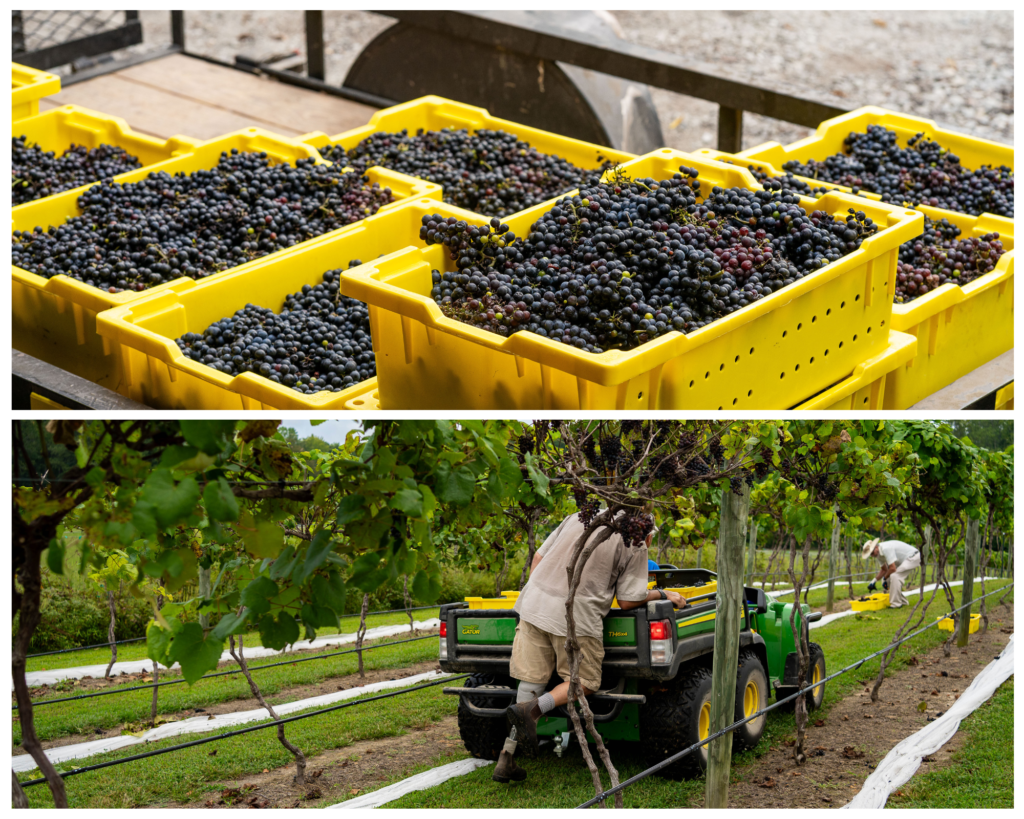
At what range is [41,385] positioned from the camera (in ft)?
7.84

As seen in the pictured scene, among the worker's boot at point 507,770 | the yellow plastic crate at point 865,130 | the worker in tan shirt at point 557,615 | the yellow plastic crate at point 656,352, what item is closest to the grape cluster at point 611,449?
the yellow plastic crate at point 656,352

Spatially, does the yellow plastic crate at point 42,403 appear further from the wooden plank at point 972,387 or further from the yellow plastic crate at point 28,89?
the wooden plank at point 972,387

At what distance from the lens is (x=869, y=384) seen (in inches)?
96.5

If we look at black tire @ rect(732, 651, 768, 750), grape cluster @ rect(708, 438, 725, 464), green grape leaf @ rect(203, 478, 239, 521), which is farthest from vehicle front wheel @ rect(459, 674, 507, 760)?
green grape leaf @ rect(203, 478, 239, 521)

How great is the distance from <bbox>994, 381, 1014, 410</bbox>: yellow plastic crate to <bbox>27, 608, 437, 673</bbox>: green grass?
2766 mm

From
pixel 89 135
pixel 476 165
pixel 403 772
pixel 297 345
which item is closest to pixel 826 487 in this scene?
pixel 403 772

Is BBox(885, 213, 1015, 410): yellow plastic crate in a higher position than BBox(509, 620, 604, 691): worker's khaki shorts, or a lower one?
higher

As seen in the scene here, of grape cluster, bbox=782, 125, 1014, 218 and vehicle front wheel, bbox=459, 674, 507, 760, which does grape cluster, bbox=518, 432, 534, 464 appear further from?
grape cluster, bbox=782, 125, 1014, 218

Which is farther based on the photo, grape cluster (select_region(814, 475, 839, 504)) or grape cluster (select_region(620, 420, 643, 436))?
grape cluster (select_region(814, 475, 839, 504))

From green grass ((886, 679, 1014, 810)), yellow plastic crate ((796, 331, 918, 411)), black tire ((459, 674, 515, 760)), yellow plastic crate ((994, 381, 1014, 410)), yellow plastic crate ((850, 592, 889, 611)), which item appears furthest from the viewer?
yellow plastic crate ((850, 592, 889, 611))

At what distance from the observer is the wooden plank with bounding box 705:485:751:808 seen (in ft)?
7.52

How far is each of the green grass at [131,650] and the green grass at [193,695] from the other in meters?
0.17

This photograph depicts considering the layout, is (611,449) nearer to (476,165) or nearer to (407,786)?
(407,786)

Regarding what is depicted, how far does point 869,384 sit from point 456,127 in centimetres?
190
